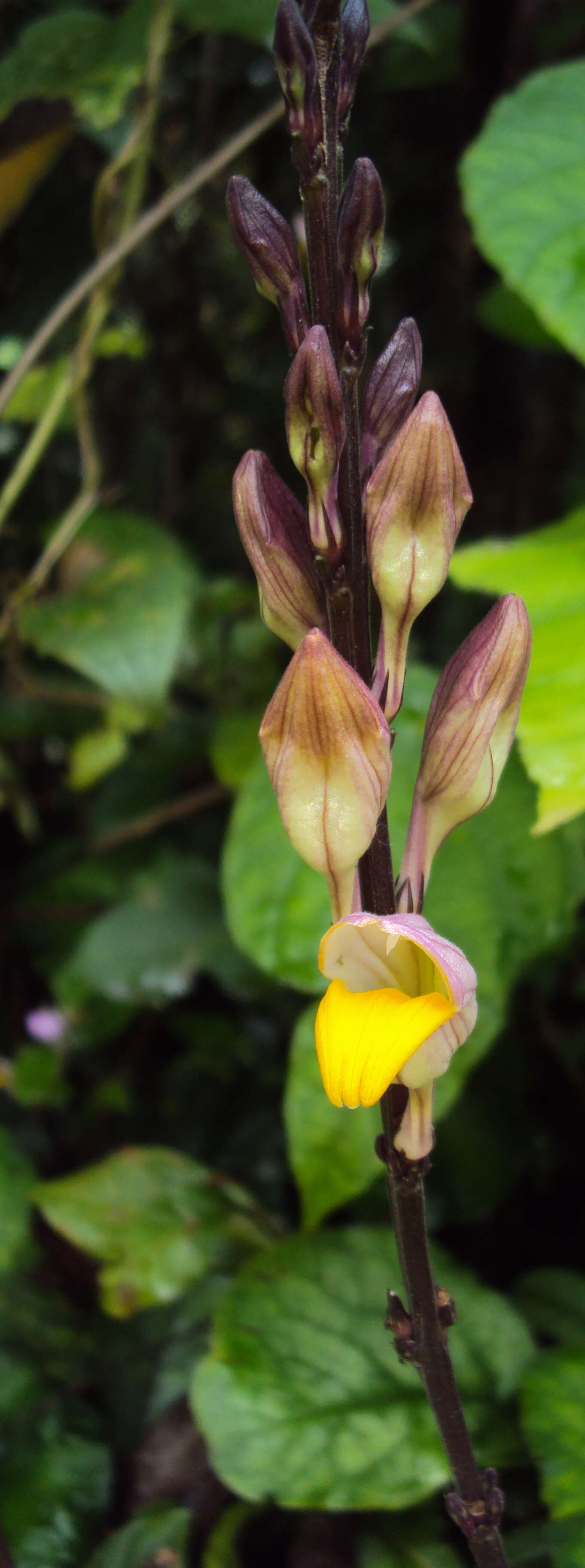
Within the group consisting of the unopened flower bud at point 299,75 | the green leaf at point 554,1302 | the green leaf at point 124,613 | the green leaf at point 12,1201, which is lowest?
the green leaf at point 554,1302

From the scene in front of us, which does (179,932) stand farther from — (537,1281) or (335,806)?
(335,806)

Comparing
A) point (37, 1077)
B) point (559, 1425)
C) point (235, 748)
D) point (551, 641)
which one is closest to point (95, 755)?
point (235, 748)

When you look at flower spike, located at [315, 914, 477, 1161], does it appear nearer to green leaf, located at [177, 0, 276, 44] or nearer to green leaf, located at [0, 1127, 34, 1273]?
green leaf, located at [0, 1127, 34, 1273]

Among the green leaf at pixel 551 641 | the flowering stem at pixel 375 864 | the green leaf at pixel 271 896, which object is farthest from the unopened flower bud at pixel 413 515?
the green leaf at pixel 271 896

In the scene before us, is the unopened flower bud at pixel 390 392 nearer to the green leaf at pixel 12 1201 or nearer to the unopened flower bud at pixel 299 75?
the unopened flower bud at pixel 299 75

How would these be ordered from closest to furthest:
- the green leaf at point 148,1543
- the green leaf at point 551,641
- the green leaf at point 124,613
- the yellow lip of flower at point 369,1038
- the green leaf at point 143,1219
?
the yellow lip of flower at point 369,1038 < the green leaf at point 551,641 < the green leaf at point 148,1543 < the green leaf at point 143,1219 < the green leaf at point 124,613

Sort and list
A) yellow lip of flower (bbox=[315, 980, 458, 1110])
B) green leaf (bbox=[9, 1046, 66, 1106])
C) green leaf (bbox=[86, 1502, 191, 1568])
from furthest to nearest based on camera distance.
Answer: green leaf (bbox=[9, 1046, 66, 1106])
green leaf (bbox=[86, 1502, 191, 1568])
yellow lip of flower (bbox=[315, 980, 458, 1110])

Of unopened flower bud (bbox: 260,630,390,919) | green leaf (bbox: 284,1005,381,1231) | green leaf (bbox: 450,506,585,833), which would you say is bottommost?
green leaf (bbox: 284,1005,381,1231)

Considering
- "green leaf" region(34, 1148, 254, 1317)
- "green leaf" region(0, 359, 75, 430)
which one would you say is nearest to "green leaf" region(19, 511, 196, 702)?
"green leaf" region(0, 359, 75, 430)
